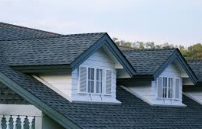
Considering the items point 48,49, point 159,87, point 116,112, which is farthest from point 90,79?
point 159,87

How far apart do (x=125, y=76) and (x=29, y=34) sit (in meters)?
Answer: 4.71

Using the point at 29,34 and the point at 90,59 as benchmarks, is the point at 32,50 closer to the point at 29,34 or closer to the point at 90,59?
the point at 90,59

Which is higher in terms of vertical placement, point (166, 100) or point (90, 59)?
point (90, 59)

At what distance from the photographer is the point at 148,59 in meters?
19.0

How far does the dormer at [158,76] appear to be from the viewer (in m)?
18.2

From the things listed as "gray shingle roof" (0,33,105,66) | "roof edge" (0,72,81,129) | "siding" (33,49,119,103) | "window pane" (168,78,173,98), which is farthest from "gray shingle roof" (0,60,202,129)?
"gray shingle roof" (0,33,105,66)

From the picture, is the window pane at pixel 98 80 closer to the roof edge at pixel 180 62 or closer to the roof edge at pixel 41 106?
the roof edge at pixel 180 62

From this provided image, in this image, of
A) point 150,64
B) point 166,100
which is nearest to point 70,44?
point 150,64

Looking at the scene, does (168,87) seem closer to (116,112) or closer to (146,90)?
(146,90)

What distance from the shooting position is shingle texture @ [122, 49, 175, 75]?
1811 cm

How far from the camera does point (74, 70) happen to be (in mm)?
14336

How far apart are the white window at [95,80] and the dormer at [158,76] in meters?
2.22

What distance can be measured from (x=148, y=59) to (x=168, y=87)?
1341mm

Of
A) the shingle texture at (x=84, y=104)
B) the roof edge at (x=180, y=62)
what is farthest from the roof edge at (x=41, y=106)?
the roof edge at (x=180, y=62)
